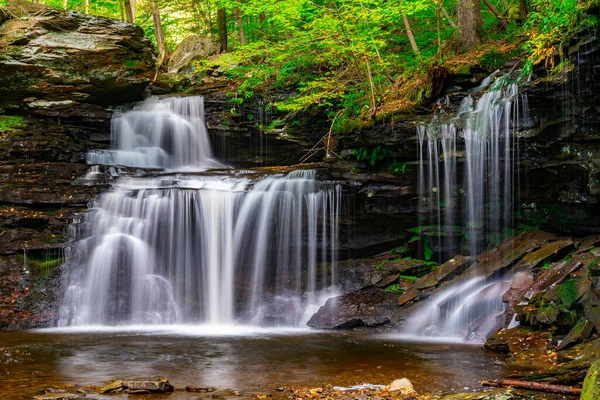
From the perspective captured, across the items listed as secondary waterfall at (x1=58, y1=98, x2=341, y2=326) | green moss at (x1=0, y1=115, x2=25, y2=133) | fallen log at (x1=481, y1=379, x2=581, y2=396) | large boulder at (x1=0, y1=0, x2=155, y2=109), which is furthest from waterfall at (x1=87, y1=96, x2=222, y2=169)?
fallen log at (x1=481, y1=379, x2=581, y2=396)

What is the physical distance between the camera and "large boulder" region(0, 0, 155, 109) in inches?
684

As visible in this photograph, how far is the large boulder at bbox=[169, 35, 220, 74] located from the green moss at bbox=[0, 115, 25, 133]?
6046mm

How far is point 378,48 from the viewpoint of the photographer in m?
15.0

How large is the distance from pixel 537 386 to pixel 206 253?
9.04 meters

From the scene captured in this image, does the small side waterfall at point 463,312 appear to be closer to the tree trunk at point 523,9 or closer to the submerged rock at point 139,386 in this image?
the submerged rock at point 139,386

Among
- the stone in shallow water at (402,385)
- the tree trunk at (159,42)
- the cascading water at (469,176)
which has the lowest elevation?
the stone in shallow water at (402,385)

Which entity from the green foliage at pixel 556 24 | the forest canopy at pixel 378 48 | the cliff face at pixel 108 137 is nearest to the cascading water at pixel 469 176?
the cliff face at pixel 108 137

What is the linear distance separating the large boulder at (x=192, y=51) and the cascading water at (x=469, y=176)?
11.3 meters

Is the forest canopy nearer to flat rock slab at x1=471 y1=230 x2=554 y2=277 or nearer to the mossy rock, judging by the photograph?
flat rock slab at x1=471 y1=230 x2=554 y2=277

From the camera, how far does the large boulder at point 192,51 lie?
21203mm

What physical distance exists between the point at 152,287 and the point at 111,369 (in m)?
5.50

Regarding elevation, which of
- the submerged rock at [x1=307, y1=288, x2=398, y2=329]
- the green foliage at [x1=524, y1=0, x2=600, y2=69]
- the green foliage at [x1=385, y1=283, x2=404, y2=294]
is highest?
the green foliage at [x1=524, y1=0, x2=600, y2=69]

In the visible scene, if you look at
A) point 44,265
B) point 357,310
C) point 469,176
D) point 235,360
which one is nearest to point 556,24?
point 469,176

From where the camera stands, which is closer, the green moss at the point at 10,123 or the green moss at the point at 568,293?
the green moss at the point at 568,293
